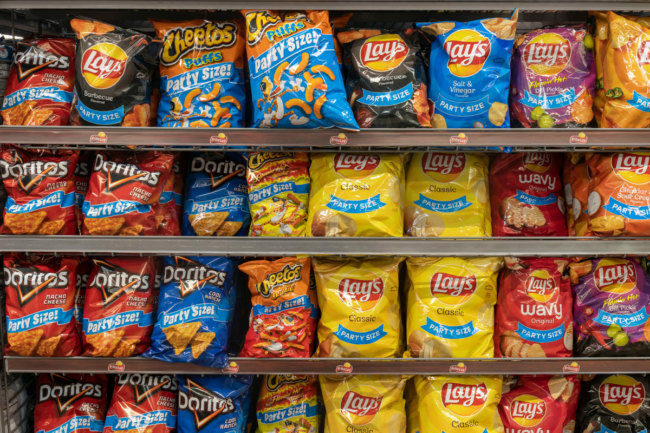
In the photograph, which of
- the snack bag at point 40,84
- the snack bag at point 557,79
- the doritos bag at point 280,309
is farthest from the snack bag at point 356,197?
the snack bag at point 40,84

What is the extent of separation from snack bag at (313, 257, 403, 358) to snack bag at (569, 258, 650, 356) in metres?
0.69

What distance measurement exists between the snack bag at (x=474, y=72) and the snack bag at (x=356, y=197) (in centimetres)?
28

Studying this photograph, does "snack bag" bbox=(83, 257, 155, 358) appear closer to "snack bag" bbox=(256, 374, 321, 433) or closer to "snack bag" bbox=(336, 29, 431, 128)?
"snack bag" bbox=(256, 374, 321, 433)

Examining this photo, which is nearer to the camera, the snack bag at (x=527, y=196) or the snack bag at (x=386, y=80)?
the snack bag at (x=386, y=80)

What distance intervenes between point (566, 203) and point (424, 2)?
0.97 m

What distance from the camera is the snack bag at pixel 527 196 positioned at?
1.79m

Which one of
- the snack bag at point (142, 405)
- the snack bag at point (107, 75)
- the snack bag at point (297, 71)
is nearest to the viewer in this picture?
the snack bag at point (297, 71)

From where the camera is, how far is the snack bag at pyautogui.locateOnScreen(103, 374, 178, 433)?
1726 millimetres

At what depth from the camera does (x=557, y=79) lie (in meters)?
1.65

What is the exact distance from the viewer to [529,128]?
1587mm

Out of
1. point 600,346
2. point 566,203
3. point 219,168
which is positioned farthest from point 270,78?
point 600,346

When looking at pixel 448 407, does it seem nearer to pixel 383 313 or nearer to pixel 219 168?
pixel 383 313

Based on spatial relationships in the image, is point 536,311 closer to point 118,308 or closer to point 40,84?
point 118,308

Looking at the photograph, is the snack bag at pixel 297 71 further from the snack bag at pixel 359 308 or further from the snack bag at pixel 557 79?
the snack bag at pixel 557 79
